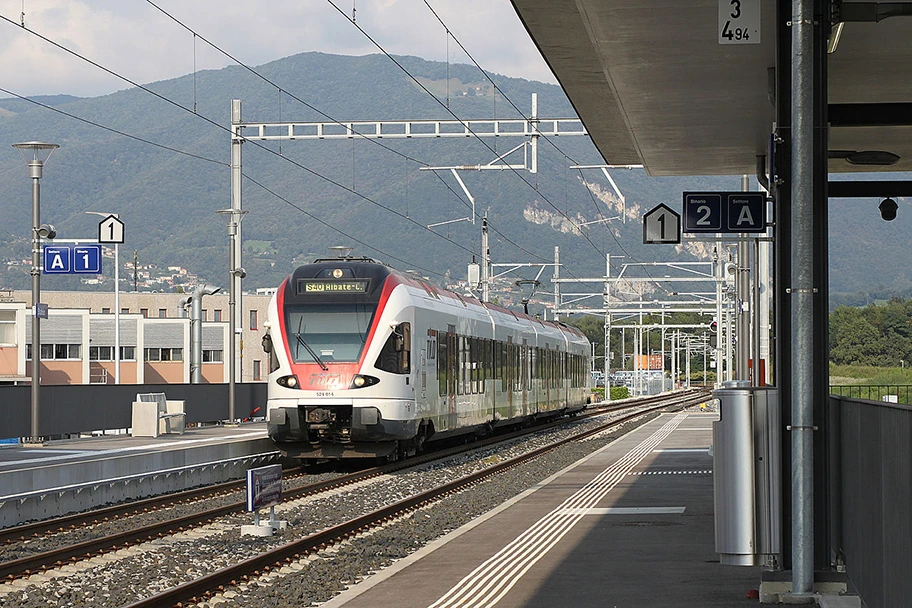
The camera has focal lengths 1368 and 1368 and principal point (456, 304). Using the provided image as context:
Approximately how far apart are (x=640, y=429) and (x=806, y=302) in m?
31.7

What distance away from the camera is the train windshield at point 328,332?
22.8 meters

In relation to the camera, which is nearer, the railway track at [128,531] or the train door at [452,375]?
the railway track at [128,531]

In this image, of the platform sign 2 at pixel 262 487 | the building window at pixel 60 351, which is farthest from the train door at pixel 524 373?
the building window at pixel 60 351

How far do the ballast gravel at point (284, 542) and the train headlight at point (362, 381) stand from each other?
1.68 meters

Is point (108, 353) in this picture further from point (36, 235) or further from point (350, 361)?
point (350, 361)

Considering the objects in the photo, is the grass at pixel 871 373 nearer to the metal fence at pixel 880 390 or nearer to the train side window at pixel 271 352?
the metal fence at pixel 880 390

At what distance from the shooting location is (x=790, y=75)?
31.4 ft

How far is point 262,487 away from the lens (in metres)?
14.1

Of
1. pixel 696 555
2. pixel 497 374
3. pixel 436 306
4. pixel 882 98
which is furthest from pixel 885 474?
pixel 497 374

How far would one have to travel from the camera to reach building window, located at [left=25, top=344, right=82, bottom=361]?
88812mm

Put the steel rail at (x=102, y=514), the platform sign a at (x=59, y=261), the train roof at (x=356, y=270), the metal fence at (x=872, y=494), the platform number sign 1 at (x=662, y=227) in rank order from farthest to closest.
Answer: the platform sign a at (x=59, y=261) < the train roof at (x=356, y=270) < the platform number sign 1 at (x=662, y=227) < the steel rail at (x=102, y=514) < the metal fence at (x=872, y=494)


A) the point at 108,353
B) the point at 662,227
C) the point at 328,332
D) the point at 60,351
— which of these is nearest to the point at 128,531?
the point at 662,227

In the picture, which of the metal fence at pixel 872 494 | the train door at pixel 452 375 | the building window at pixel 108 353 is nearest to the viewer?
the metal fence at pixel 872 494

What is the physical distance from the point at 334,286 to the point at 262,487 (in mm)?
9170
